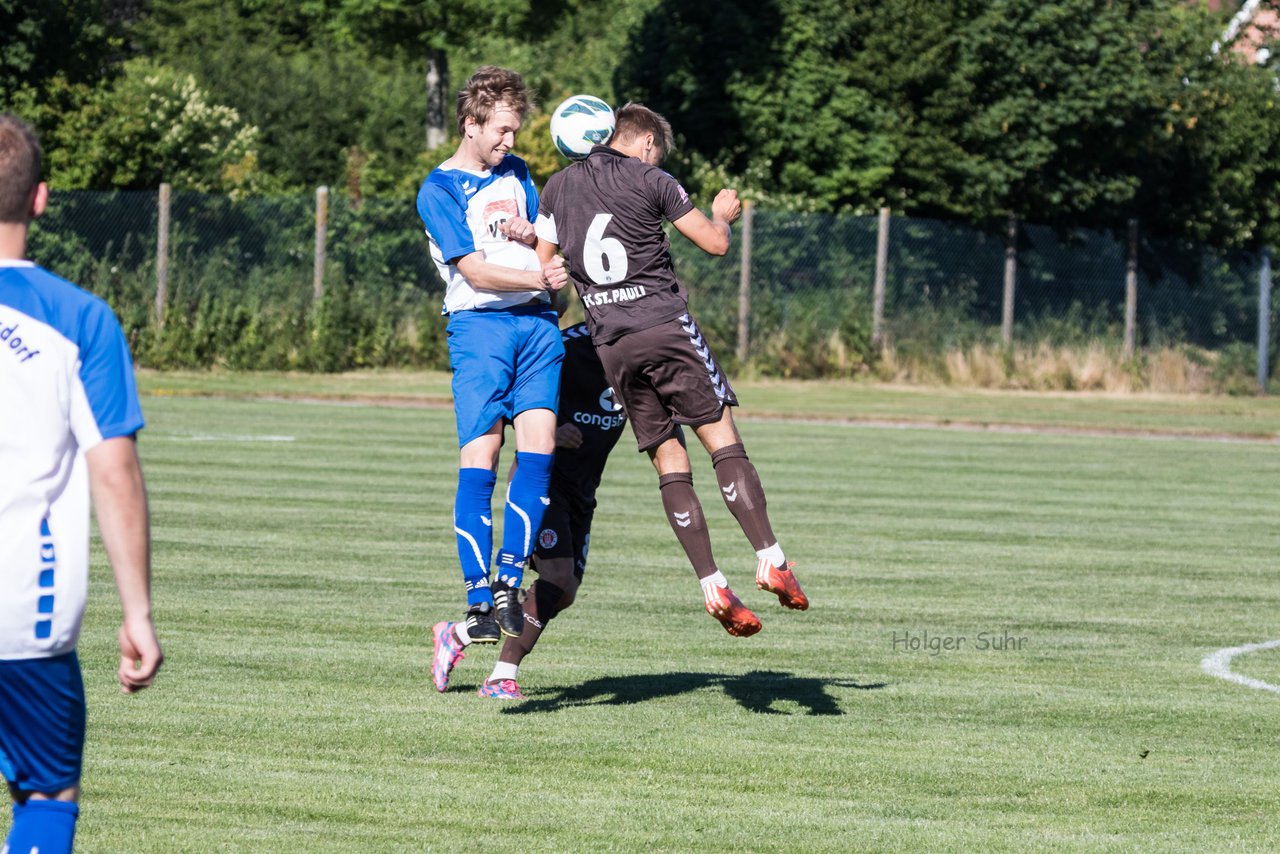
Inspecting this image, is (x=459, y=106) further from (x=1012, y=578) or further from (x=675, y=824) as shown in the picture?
(x=1012, y=578)

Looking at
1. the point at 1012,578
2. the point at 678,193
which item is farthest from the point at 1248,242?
the point at 678,193

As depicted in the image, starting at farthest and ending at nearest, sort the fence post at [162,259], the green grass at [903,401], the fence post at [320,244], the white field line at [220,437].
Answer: the fence post at [320,244] < the fence post at [162,259] < the green grass at [903,401] < the white field line at [220,437]

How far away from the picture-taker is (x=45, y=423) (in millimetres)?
3783

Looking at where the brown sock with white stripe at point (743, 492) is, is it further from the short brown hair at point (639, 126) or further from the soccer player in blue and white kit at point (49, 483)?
the soccer player in blue and white kit at point (49, 483)

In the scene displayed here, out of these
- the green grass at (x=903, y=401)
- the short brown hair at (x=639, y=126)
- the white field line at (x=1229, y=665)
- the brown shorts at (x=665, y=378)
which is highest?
the short brown hair at (x=639, y=126)

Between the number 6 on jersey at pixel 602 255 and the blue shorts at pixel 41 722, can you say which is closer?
the blue shorts at pixel 41 722

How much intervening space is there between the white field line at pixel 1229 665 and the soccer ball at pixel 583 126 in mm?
3658

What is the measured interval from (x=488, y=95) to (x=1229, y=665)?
4.31 meters

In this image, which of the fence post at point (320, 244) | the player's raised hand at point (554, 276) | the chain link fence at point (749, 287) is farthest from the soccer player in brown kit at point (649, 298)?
the fence post at point (320, 244)

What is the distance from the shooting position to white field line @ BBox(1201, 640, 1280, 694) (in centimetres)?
862

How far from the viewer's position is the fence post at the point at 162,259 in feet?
100

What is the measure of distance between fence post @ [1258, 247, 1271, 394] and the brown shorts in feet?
91.4

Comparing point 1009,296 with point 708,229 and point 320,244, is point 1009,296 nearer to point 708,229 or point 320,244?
point 320,244

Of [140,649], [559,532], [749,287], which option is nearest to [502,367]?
[559,532]
